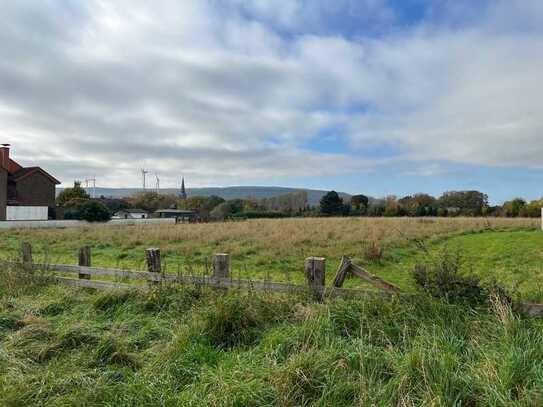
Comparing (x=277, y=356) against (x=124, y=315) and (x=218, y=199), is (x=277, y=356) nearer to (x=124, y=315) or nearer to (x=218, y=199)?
(x=124, y=315)

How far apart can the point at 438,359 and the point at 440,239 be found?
22308mm

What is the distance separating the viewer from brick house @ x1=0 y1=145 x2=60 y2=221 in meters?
50.8

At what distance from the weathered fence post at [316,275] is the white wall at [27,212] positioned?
56.6 m

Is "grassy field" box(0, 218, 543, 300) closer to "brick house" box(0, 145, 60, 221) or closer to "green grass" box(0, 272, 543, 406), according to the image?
"green grass" box(0, 272, 543, 406)

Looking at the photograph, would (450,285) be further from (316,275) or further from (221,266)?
(221,266)

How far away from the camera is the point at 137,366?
4.58 meters

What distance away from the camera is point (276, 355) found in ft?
14.5

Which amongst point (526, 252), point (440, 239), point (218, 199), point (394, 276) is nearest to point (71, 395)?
point (394, 276)

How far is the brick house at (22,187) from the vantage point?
50844mm

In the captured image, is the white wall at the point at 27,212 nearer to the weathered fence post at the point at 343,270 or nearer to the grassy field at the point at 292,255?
the grassy field at the point at 292,255

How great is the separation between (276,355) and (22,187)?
6185 cm

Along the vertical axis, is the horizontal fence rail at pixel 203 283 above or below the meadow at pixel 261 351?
above

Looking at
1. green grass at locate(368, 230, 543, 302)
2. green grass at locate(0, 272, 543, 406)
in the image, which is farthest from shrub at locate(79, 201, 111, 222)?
green grass at locate(0, 272, 543, 406)

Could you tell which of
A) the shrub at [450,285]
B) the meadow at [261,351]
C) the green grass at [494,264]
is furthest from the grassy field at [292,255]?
the shrub at [450,285]
